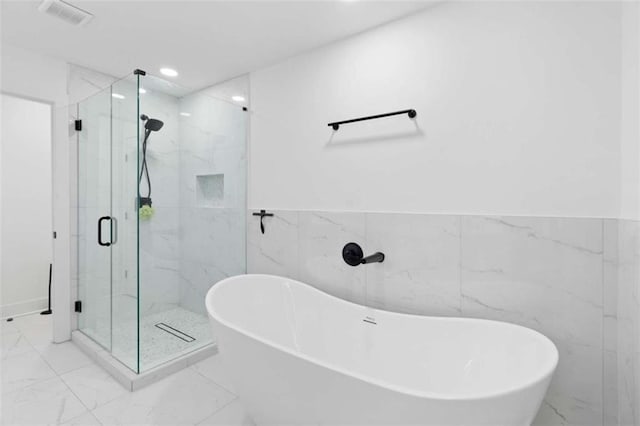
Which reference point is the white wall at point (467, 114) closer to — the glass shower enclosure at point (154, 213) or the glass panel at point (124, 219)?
the glass shower enclosure at point (154, 213)

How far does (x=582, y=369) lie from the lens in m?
1.44

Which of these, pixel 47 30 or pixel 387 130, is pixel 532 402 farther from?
pixel 47 30

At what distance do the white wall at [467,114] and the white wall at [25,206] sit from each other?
9.56 feet

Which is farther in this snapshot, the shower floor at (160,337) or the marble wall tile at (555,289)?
the shower floor at (160,337)

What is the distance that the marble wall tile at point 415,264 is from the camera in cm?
175

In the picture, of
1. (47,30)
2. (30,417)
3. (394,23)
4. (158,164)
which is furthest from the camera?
(158,164)

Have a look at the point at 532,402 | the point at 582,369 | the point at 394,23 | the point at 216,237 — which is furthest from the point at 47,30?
the point at 582,369

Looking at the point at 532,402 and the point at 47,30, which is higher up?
the point at 47,30

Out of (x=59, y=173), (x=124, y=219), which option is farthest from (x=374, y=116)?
(x=59, y=173)

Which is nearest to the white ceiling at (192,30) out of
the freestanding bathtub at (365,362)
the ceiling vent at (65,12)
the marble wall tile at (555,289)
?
the ceiling vent at (65,12)

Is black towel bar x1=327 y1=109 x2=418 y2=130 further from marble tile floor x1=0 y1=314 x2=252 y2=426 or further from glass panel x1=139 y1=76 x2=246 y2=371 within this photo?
marble tile floor x1=0 y1=314 x2=252 y2=426

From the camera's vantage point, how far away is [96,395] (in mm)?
1852

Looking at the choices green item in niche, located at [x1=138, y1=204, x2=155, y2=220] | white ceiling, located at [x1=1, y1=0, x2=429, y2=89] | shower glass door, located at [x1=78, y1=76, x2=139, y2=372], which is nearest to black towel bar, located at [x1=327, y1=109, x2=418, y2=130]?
white ceiling, located at [x1=1, y1=0, x2=429, y2=89]

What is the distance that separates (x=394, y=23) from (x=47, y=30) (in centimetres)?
233
